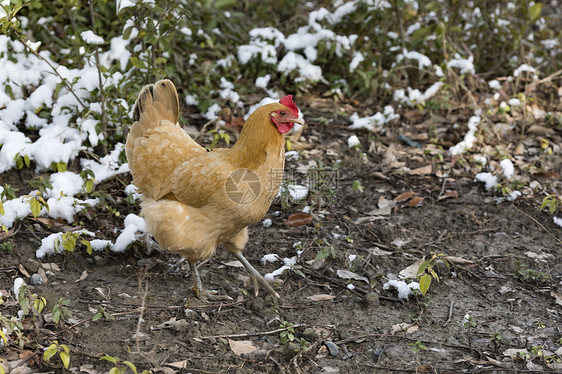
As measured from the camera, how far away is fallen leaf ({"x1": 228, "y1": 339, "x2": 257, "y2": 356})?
338 centimetres

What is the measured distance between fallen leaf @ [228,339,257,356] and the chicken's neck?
43.0 inches

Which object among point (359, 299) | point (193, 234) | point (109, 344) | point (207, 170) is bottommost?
point (359, 299)

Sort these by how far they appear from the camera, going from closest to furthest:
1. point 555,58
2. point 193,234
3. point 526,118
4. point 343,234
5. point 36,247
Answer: point 193,234 → point 36,247 → point 343,234 → point 526,118 → point 555,58

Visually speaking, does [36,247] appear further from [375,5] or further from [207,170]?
[375,5]

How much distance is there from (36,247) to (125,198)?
2.93 ft

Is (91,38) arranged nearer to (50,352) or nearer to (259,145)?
(259,145)

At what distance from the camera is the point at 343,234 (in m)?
4.76

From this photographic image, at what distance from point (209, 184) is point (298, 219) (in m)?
1.25

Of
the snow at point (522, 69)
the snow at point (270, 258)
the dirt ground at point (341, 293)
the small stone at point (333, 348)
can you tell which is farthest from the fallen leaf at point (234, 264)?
the snow at point (522, 69)

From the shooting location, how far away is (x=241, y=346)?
11.2 feet

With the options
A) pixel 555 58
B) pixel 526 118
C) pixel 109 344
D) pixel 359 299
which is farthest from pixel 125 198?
pixel 555 58

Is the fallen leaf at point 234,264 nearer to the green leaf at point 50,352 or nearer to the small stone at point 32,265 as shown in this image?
the small stone at point 32,265

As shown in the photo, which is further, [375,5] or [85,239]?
[375,5]

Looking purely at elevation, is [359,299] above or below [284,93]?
below
